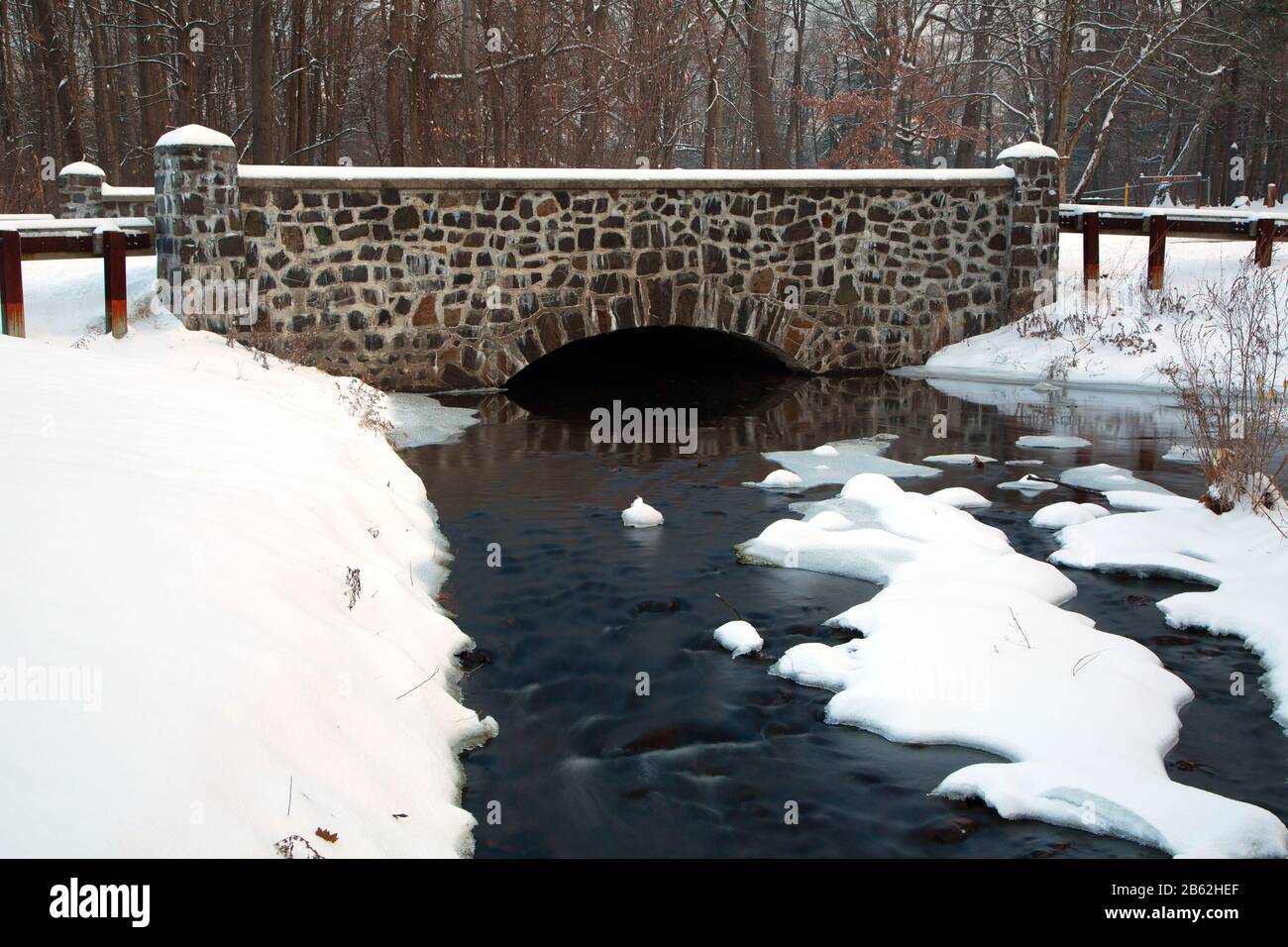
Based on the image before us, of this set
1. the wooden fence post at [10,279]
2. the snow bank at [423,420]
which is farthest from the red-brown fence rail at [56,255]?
the snow bank at [423,420]

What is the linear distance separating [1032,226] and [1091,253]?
2.83ft

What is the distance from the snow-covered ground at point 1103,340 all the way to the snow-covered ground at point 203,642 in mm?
9599

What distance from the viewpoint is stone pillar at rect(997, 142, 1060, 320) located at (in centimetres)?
1591

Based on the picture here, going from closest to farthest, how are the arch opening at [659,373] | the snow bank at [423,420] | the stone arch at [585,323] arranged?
1. the snow bank at [423,420]
2. the stone arch at [585,323]
3. the arch opening at [659,373]

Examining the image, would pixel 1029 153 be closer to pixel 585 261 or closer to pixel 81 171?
pixel 585 261

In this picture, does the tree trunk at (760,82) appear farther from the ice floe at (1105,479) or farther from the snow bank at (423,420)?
the ice floe at (1105,479)

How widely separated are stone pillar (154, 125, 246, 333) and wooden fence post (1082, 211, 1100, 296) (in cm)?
1023

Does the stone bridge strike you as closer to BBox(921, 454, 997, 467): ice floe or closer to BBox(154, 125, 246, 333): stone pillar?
BBox(154, 125, 246, 333): stone pillar

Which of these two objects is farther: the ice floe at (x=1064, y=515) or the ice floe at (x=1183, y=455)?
the ice floe at (x=1183, y=455)

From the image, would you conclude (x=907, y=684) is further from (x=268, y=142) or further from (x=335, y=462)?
(x=268, y=142)

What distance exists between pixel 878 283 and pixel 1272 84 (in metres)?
21.6

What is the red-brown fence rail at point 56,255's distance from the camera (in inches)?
430

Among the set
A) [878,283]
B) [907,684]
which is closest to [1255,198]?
[878,283]

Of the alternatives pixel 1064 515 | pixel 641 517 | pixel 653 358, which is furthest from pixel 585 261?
pixel 1064 515
